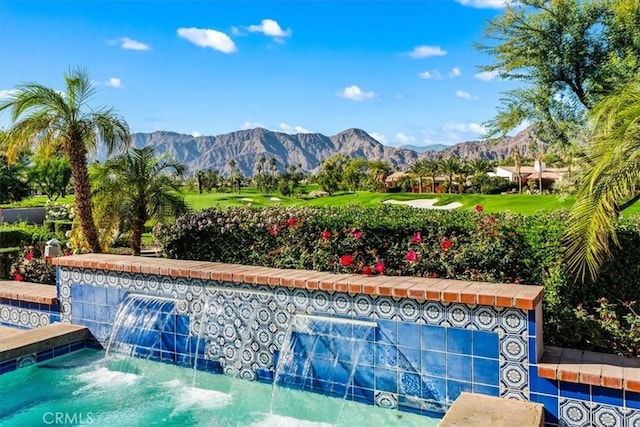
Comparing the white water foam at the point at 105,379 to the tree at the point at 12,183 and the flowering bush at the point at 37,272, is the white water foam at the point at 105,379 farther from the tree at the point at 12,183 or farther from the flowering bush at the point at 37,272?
the tree at the point at 12,183

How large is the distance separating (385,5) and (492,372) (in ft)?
38.5

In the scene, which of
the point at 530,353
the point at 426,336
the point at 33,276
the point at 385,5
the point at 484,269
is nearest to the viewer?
the point at 530,353

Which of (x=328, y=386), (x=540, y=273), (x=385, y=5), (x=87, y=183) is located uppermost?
(x=385, y=5)

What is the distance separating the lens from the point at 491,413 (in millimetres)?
3223

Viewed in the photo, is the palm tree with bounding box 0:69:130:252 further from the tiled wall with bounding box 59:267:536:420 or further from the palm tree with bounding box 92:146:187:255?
the tiled wall with bounding box 59:267:536:420

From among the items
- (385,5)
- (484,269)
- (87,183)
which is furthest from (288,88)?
(484,269)

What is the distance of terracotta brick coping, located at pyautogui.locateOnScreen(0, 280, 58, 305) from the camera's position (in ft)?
19.1

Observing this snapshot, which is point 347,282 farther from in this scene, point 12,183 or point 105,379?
point 12,183

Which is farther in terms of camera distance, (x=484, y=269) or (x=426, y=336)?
(x=484, y=269)

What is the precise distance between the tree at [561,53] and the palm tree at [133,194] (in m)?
7.74

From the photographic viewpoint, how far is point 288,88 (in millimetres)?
77125

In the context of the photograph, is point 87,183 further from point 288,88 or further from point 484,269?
point 288,88

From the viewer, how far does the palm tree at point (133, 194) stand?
400 inches

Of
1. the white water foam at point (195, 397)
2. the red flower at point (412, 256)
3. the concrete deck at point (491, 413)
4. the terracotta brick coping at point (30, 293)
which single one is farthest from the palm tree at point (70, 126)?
the concrete deck at point (491, 413)
